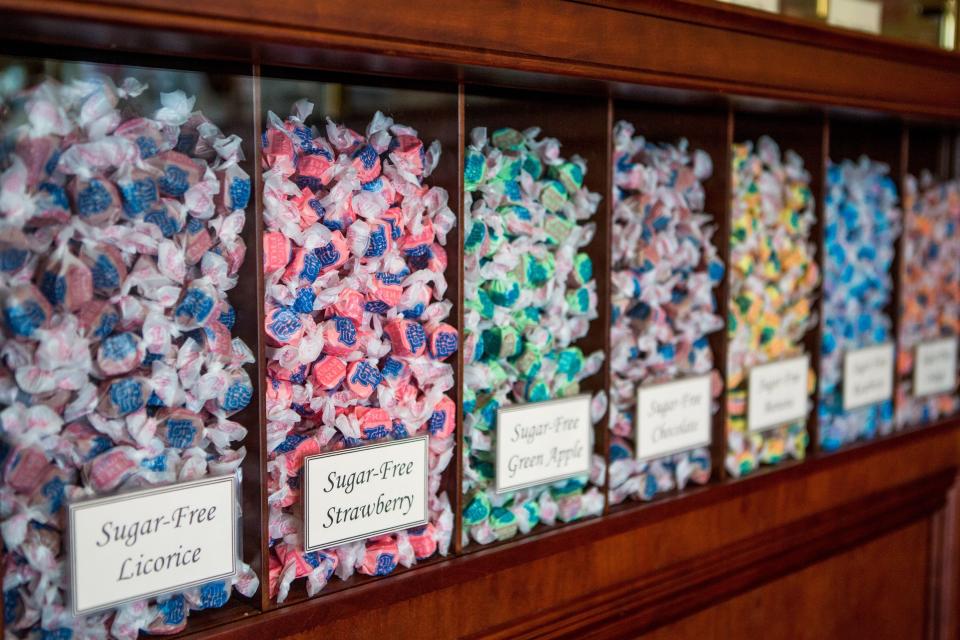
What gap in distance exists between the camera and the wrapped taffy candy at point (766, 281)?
191 cm

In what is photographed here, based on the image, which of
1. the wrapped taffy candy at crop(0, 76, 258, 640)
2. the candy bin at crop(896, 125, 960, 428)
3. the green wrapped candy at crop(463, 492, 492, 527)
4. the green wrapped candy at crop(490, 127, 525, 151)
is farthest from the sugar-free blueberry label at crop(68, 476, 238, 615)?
the candy bin at crop(896, 125, 960, 428)

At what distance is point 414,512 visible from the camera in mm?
1369

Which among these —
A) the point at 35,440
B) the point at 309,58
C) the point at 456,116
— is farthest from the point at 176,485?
the point at 456,116

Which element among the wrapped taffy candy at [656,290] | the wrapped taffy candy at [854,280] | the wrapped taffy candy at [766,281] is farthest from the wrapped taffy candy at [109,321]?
the wrapped taffy candy at [854,280]

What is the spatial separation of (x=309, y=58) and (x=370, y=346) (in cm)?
44

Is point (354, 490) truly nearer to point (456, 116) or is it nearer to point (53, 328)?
point (53, 328)

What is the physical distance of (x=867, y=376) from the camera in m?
2.18

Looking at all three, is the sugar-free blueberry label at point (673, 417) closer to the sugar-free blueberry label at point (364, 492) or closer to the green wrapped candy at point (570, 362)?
the green wrapped candy at point (570, 362)

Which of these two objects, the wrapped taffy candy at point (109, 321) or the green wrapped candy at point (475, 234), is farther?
the green wrapped candy at point (475, 234)

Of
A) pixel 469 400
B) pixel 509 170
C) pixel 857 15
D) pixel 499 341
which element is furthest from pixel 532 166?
pixel 857 15

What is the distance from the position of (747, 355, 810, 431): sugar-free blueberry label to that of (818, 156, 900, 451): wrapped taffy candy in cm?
8

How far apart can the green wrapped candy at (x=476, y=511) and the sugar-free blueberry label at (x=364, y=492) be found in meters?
0.11

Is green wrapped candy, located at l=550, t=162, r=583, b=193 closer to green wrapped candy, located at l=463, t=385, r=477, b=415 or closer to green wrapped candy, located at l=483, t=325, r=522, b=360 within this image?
green wrapped candy, located at l=483, t=325, r=522, b=360

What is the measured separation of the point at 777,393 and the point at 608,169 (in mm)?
718
